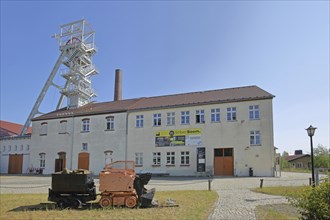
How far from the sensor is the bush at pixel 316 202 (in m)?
6.17

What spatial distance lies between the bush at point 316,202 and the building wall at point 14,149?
1519 inches

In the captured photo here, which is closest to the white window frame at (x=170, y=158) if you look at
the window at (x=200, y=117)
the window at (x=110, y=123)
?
the window at (x=200, y=117)

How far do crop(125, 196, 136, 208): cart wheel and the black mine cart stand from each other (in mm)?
1653

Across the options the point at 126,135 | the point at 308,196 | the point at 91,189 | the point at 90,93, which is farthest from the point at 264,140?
the point at 90,93

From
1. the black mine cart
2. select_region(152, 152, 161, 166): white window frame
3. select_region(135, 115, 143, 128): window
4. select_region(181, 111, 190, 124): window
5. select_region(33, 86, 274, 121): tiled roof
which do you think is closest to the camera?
the black mine cart

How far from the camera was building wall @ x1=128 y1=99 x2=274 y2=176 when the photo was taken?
2709 cm

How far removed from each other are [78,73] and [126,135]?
1390cm

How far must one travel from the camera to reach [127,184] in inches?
437

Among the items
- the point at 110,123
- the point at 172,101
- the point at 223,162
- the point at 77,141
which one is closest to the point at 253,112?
the point at 223,162

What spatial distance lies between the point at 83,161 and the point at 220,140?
Result: 648 inches

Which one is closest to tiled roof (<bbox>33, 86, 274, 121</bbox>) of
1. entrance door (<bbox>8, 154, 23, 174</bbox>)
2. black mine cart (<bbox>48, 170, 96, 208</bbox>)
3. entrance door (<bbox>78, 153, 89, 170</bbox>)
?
entrance door (<bbox>78, 153, 89, 170</bbox>)

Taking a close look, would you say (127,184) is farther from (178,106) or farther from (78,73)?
(78,73)

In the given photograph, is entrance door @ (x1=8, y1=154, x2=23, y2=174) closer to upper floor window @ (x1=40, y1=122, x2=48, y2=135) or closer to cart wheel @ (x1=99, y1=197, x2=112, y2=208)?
upper floor window @ (x1=40, y1=122, x2=48, y2=135)

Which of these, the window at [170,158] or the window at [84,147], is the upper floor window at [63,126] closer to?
the window at [84,147]
